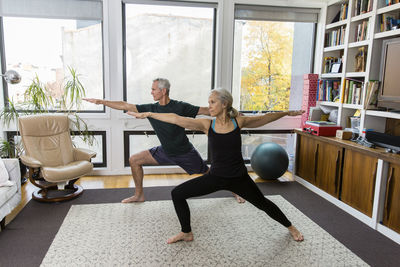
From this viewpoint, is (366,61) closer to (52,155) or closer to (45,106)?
(52,155)

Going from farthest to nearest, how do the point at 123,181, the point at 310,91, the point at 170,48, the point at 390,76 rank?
the point at 170,48, the point at 310,91, the point at 123,181, the point at 390,76

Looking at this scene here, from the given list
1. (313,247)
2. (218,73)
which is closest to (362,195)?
(313,247)

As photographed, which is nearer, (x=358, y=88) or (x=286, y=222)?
(x=286, y=222)

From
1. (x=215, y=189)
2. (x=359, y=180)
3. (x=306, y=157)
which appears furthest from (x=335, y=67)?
(x=215, y=189)

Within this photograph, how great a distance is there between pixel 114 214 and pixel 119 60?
2187 mm

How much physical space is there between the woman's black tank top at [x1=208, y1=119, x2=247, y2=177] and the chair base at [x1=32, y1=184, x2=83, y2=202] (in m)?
1.97

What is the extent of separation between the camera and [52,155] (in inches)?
148

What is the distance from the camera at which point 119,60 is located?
14.2 ft

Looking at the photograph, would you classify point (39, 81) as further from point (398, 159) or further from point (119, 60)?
point (398, 159)

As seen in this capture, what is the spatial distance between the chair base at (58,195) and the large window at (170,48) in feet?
4.81

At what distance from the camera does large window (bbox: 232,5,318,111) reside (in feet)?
15.1

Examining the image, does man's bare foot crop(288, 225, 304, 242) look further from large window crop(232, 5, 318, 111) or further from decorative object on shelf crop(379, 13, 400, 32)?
large window crop(232, 5, 318, 111)

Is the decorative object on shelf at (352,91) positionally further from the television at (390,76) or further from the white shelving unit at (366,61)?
the television at (390,76)

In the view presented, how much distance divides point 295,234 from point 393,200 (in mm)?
942
